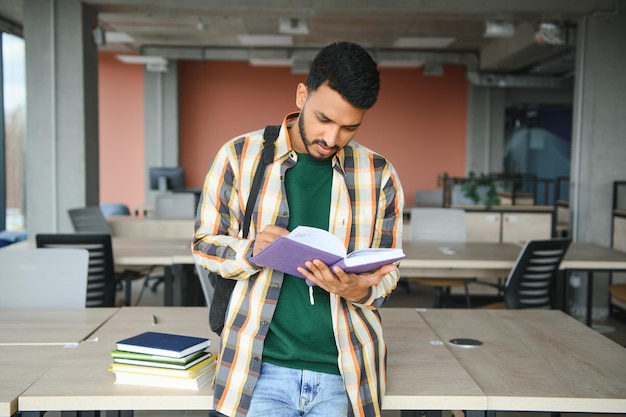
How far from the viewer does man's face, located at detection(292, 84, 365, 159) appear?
5.06 feet

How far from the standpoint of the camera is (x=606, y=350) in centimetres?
219

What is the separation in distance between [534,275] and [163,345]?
2919 millimetres

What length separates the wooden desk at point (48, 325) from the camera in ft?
7.37

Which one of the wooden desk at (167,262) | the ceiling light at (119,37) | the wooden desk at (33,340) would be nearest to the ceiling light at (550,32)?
the wooden desk at (167,262)

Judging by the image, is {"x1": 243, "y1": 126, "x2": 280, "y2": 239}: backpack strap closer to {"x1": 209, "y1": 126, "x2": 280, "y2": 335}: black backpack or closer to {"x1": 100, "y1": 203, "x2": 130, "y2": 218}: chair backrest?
{"x1": 209, "y1": 126, "x2": 280, "y2": 335}: black backpack

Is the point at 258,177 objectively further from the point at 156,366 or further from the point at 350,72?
the point at 156,366

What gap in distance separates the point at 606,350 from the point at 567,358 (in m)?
0.19

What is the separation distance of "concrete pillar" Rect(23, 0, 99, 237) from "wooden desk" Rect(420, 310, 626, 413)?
5.40 m

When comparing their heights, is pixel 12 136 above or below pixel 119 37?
below

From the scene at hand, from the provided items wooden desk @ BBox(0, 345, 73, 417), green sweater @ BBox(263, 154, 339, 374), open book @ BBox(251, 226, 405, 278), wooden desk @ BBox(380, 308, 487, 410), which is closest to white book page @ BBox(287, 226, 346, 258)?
open book @ BBox(251, 226, 405, 278)

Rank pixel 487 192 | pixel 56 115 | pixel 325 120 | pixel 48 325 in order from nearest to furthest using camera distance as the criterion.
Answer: pixel 325 120 → pixel 48 325 → pixel 56 115 → pixel 487 192

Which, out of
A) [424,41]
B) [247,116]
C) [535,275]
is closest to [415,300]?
[535,275]

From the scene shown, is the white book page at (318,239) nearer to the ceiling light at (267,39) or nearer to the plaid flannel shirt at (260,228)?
the plaid flannel shirt at (260,228)

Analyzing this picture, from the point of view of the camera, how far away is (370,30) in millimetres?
10281
